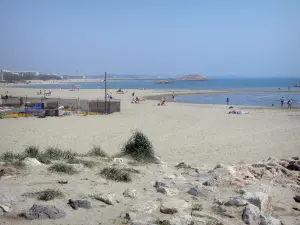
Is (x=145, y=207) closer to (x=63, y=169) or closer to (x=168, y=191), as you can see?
(x=168, y=191)

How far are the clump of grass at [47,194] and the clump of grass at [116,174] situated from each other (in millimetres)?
1354

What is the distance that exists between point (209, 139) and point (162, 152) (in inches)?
137

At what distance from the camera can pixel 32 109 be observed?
71.3 ft

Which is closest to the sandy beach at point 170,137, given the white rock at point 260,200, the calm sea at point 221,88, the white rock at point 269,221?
the white rock at point 260,200

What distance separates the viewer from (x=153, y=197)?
18.7 ft

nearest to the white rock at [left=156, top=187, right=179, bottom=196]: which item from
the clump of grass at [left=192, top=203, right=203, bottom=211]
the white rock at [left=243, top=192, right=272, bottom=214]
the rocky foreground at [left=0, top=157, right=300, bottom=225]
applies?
the rocky foreground at [left=0, top=157, right=300, bottom=225]

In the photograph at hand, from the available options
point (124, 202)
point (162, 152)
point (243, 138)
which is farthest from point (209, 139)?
point (124, 202)

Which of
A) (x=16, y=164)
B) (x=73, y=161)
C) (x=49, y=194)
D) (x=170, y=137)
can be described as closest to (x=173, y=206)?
(x=49, y=194)

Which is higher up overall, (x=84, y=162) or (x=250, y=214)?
(x=84, y=162)

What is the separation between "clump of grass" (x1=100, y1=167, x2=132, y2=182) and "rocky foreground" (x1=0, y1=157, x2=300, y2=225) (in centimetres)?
5

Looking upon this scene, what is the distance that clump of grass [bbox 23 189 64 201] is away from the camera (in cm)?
518

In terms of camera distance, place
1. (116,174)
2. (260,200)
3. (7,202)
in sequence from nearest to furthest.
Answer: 1. (7,202)
2. (260,200)
3. (116,174)

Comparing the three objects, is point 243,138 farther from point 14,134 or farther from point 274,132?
point 14,134

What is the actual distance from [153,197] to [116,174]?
119 centimetres
